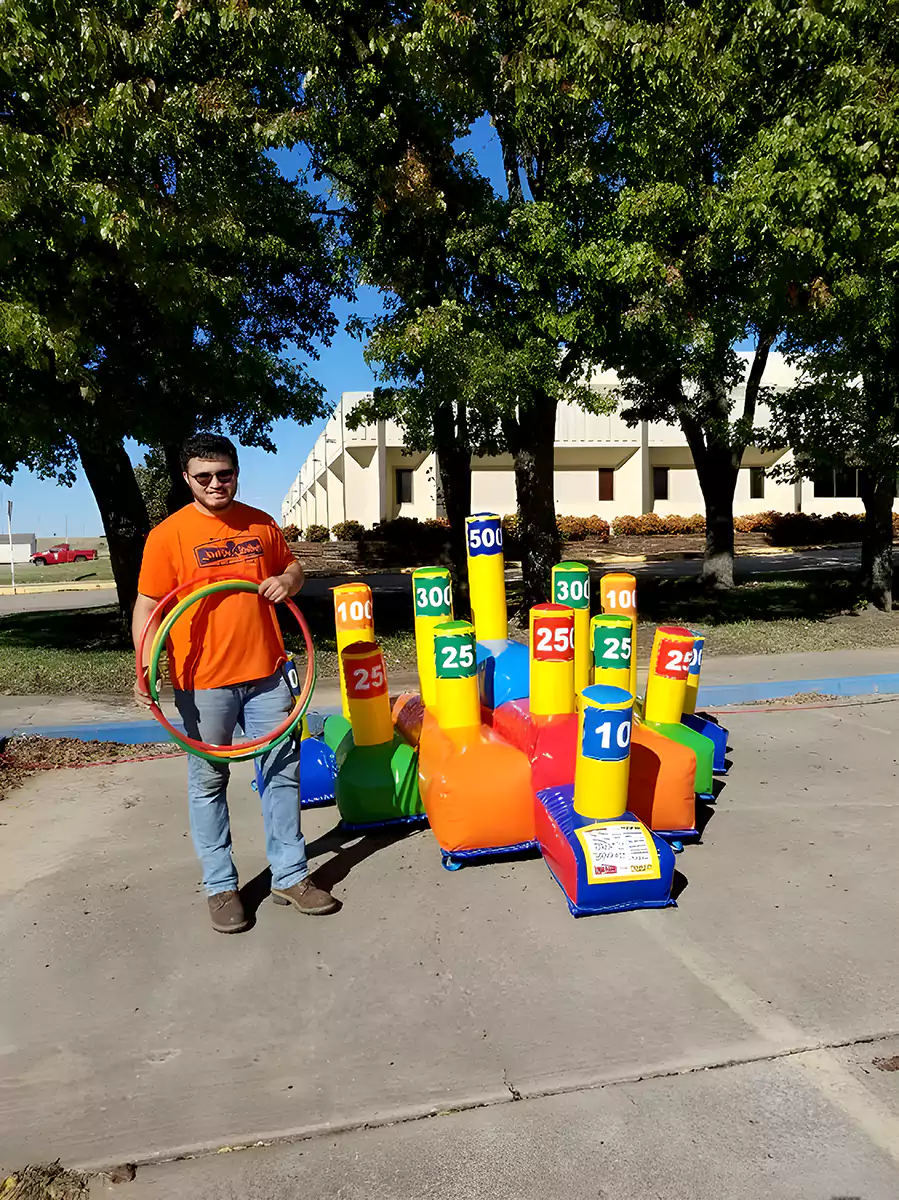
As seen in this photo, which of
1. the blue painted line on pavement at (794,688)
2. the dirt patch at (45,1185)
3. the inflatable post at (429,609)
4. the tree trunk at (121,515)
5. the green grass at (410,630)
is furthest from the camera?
the tree trunk at (121,515)

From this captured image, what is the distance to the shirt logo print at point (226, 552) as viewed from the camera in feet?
13.0

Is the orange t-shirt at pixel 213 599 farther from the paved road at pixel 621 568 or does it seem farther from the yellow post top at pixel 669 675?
the paved road at pixel 621 568

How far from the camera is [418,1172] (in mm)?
2457

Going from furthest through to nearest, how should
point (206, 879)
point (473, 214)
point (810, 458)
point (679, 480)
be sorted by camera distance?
point (679, 480)
point (810, 458)
point (473, 214)
point (206, 879)

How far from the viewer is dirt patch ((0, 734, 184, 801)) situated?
21.6ft

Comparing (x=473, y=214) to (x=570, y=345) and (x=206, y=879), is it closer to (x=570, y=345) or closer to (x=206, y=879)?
(x=570, y=345)

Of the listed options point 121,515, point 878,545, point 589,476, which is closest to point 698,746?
point 121,515

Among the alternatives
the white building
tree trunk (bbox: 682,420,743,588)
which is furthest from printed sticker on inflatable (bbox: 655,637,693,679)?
the white building

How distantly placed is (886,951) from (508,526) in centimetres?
2944

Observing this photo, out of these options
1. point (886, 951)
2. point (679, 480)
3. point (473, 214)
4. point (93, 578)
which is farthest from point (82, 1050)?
point (679, 480)

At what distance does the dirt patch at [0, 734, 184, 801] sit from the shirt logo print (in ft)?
10.9

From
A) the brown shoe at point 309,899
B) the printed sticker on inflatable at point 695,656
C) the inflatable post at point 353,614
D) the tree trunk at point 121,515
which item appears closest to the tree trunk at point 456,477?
the tree trunk at point 121,515

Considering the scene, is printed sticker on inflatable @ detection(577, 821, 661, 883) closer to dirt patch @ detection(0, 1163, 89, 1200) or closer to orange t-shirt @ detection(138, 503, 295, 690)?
orange t-shirt @ detection(138, 503, 295, 690)

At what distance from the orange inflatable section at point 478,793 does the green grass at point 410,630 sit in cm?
613
